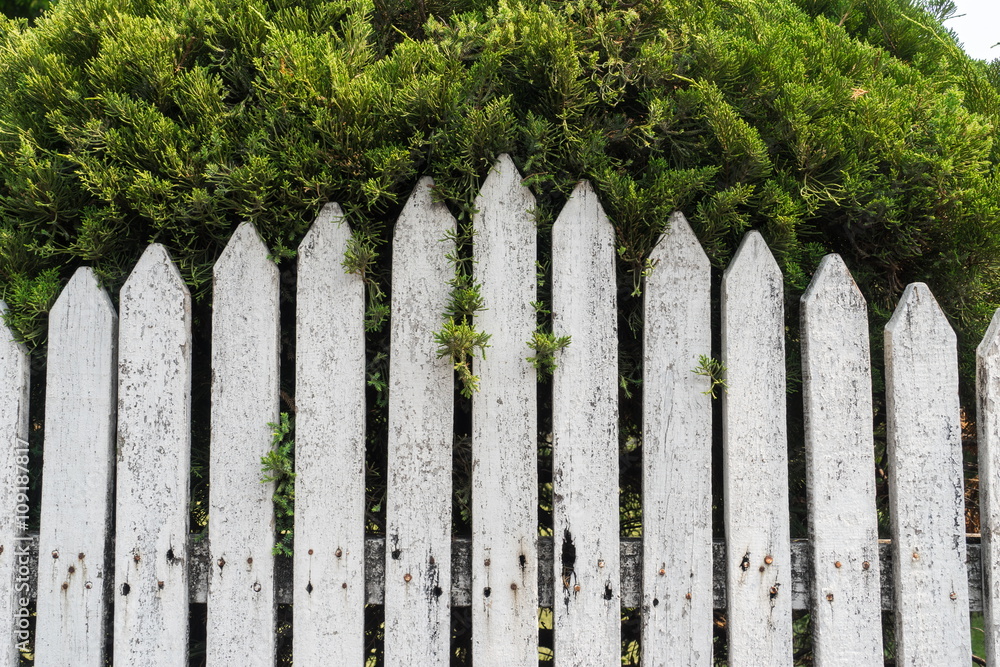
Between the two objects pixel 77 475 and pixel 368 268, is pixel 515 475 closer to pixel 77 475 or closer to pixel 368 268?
pixel 368 268

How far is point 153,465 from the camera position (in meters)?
1.68

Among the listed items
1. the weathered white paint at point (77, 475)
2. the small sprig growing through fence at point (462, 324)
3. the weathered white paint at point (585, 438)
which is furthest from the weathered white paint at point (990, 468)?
the weathered white paint at point (77, 475)

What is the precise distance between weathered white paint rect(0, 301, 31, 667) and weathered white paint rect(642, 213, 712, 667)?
69.2 inches

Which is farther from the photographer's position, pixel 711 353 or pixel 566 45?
pixel 711 353

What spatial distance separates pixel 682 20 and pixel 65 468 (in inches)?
84.9

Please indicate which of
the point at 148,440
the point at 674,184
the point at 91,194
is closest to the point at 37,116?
the point at 91,194

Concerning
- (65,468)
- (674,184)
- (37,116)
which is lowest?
(65,468)

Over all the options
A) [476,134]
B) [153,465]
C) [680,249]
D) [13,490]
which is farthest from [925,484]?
[13,490]

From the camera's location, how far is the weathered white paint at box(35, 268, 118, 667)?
1667mm

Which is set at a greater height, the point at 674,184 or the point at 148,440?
the point at 674,184

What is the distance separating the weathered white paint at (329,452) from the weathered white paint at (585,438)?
0.55 metres

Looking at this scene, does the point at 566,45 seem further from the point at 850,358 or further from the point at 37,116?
the point at 37,116

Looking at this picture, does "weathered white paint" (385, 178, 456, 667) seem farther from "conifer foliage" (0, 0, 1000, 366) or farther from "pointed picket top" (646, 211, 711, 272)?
"pointed picket top" (646, 211, 711, 272)

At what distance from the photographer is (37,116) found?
1.73 meters
